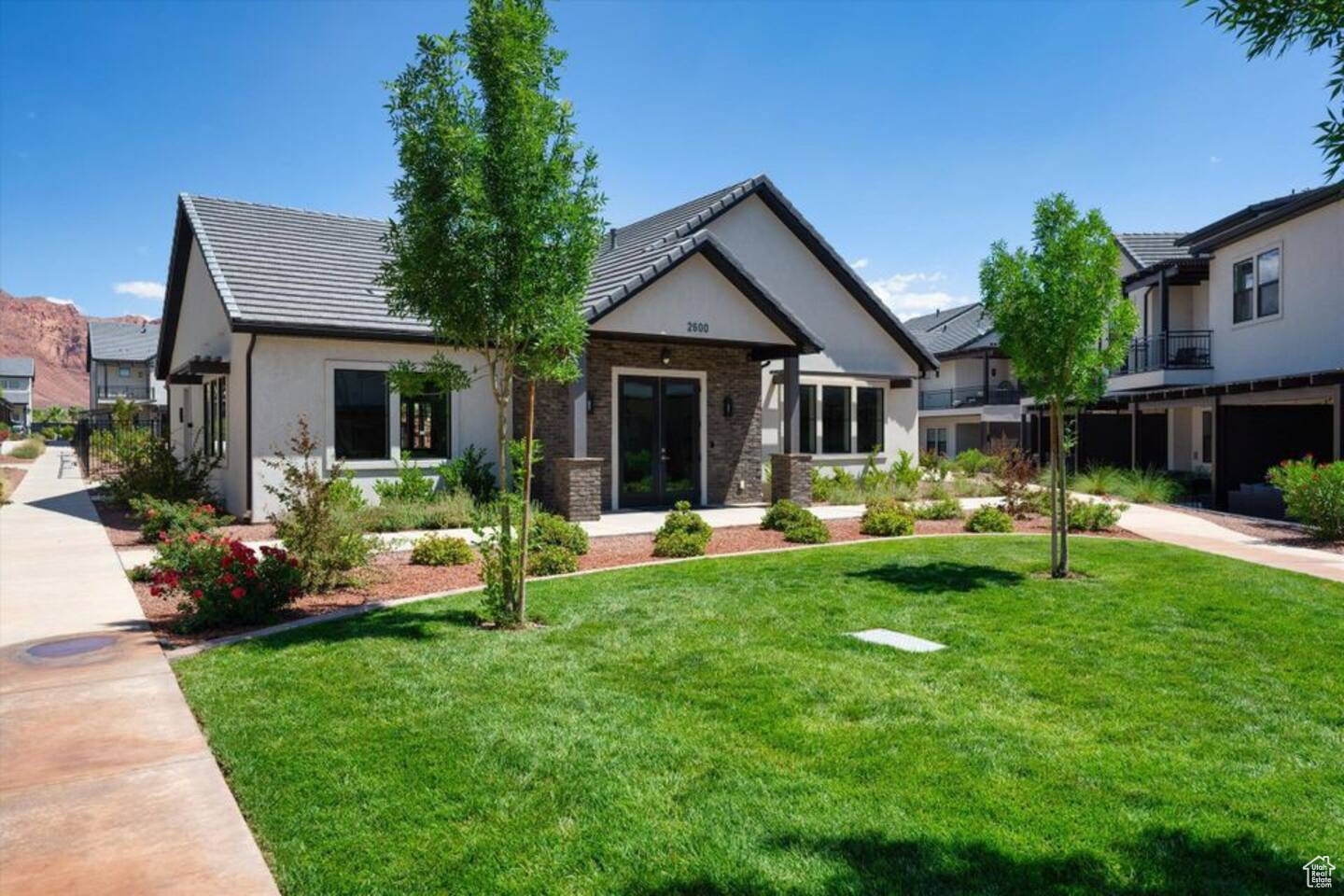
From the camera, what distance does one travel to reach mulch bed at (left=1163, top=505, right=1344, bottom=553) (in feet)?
43.6

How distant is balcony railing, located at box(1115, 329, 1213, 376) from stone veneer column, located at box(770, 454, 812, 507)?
43.9 feet

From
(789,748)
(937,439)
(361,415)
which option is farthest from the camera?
(937,439)

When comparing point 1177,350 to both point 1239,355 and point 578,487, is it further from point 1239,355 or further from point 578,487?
point 578,487

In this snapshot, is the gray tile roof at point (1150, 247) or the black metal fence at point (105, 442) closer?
the black metal fence at point (105, 442)

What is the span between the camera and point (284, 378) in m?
15.8

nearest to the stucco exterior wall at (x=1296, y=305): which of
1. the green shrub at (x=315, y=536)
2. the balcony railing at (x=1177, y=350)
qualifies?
the balcony railing at (x=1177, y=350)

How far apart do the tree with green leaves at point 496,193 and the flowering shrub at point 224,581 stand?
87.7 inches

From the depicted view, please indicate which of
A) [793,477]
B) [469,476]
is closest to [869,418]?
[793,477]

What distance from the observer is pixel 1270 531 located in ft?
49.7

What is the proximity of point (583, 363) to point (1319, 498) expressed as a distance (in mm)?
13035

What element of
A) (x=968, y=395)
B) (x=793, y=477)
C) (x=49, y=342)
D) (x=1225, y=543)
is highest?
(x=49, y=342)

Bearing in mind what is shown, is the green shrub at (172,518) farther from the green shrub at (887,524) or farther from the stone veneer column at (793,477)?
the stone veneer column at (793,477)

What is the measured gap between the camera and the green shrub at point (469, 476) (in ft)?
55.5

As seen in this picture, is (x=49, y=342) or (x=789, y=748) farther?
(x=49, y=342)
